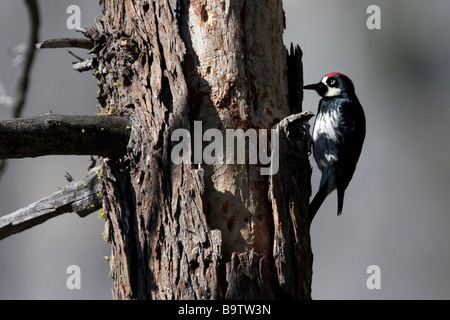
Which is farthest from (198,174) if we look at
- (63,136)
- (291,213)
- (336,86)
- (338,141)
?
(336,86)

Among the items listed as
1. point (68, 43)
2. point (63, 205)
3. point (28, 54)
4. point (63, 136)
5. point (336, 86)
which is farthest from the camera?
point (336, 86)

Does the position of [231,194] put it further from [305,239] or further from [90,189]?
[90,189]

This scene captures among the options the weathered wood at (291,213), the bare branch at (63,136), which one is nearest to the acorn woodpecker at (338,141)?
the weathered wood at (291,213)

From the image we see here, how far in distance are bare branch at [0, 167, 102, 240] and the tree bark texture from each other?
0.33 m

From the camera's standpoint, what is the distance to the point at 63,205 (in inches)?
123

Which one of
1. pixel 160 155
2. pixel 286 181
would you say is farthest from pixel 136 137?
pixel 286 181

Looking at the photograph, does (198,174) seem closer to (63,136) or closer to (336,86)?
(63,136)

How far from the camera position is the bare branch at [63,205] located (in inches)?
121

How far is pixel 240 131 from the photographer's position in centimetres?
263

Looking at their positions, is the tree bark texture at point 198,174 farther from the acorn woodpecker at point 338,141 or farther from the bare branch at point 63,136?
the acorn woodpecker at point 338,141

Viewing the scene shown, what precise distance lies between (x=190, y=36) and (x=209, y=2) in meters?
0.18

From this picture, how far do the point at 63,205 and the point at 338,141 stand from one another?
198cm

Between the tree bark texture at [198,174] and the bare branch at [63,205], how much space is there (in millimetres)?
334

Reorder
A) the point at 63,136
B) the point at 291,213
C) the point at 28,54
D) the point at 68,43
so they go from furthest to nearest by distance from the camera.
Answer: the point at 68,43 < the point at 291,213 < the point at 63,136 < the point at 28,54
